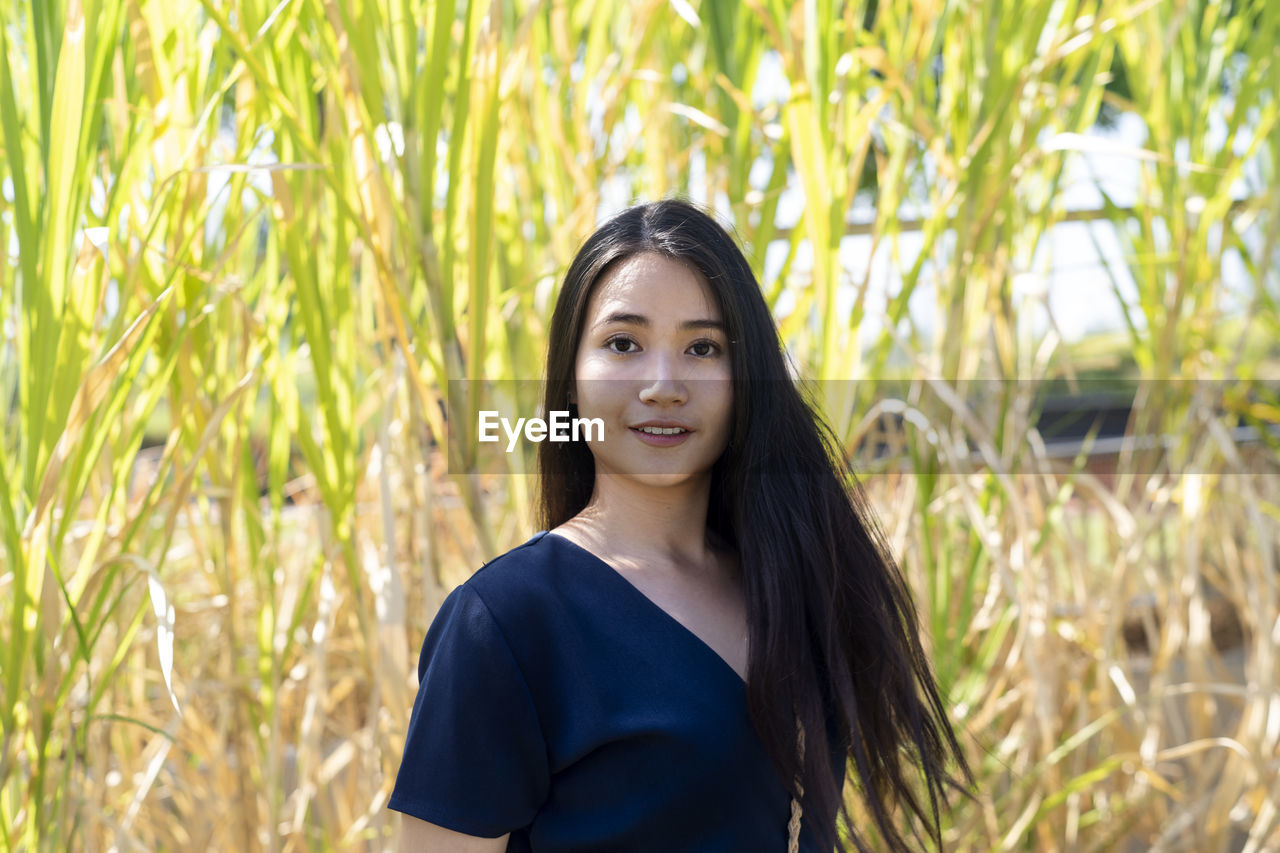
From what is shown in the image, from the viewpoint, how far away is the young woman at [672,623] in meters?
0.63

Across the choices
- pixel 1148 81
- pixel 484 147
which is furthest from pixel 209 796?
pixel 1148 81

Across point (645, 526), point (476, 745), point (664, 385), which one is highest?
point (664, 385)

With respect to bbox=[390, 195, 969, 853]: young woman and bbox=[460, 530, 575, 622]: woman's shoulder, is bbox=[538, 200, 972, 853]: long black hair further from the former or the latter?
bbox=[460, 530, 575, 622]: woman's shoulder

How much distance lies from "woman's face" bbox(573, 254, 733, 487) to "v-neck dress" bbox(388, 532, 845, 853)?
9 centimetres

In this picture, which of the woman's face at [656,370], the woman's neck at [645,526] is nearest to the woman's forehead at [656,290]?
the woman's face at [656,370]

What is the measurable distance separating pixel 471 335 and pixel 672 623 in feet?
0.96

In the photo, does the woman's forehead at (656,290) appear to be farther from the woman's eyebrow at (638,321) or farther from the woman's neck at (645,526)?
the woman's neck at (645,526)

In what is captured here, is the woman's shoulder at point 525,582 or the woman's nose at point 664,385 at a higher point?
the woman's nose at point 664,385

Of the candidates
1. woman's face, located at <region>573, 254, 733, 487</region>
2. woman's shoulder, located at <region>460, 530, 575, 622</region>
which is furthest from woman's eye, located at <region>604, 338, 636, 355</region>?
woman's shoulder, located at <region>460, 530, 575, 622</region>

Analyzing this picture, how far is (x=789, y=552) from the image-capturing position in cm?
73

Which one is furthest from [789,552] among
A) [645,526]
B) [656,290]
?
[656,290]

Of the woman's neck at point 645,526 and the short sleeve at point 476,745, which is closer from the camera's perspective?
the short sleeve at point 476,745

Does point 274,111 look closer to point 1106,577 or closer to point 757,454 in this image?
point 757,454

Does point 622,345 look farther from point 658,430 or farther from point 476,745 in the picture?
point 476,745
